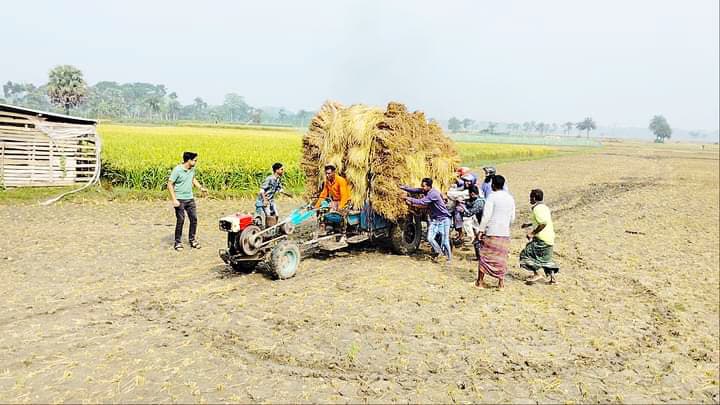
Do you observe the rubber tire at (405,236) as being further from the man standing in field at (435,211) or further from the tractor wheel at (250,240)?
the tractor wheel at (250,240)

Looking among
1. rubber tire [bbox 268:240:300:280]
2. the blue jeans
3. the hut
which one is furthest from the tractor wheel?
the hut

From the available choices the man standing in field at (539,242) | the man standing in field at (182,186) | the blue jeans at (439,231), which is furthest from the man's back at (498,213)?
the man standing in field at (182,186)

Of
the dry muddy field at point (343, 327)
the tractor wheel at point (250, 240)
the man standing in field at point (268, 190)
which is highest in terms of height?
the man standing in field at point (268, 190)

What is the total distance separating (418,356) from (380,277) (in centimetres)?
286

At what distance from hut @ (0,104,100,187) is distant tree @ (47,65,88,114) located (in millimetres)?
62085

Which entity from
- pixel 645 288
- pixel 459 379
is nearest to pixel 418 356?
pixel 459 379

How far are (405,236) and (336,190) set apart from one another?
1845 mm

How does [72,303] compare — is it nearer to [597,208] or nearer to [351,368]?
[351,368]

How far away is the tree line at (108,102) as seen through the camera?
70.7 m

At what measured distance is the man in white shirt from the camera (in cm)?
805

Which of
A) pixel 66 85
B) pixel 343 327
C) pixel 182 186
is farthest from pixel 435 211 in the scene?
pixel 66 85

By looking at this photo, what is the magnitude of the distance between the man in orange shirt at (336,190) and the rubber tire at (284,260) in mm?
1163

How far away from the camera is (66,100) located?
233 feet

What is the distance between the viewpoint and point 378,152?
9273 millimetres
